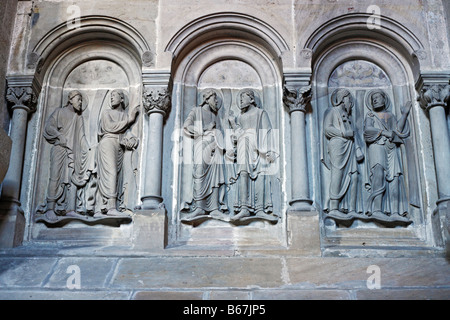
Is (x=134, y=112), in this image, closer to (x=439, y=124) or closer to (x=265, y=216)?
(x=265, y=216)

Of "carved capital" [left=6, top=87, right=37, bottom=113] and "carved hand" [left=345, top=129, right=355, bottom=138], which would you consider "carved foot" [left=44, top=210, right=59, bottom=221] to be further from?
"carved hand" [left=345, top=129, right=355, bottom=138]

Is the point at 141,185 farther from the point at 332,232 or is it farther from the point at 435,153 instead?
the point at 435,153

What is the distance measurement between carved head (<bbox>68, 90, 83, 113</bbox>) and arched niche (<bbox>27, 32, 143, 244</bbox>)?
0.11 meters

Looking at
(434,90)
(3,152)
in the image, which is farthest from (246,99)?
(3,152)

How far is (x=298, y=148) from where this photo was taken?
832cm

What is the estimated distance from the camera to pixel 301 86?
8.52 m

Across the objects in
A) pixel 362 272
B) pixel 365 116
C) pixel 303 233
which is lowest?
pixel 362 272

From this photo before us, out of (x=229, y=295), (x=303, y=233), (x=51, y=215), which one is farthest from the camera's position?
(x=51, y=215)

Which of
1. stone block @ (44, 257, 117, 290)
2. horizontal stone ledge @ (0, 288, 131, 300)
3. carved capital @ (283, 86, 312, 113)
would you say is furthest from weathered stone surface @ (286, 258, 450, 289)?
carved capital @ (283, 86, 312, 113)

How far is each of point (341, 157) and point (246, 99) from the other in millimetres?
1565

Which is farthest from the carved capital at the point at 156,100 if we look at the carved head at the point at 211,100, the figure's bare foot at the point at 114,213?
the figure's bare foot at the point at 114,213

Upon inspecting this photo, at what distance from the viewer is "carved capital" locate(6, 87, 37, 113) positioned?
864cm

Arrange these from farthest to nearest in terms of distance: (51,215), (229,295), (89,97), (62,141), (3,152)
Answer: (89,97)
(62,141)
(51,215)
(3,152)
(229,295)

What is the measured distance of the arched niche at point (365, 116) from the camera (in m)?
8.22
